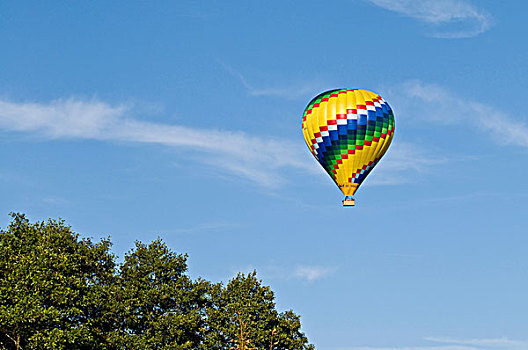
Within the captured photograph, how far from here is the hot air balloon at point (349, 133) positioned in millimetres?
83000

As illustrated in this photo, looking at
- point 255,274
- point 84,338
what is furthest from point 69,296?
point 255,274

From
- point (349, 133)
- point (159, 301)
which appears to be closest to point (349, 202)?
point (349, 133)

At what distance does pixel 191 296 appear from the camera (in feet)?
281

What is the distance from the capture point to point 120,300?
8388 cm

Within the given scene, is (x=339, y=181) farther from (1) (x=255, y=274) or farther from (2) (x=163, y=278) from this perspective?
(2) (x=163, y=278)

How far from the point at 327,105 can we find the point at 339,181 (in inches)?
294

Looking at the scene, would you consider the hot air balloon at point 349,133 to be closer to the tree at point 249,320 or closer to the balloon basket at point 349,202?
the balloon basket at point 349,202

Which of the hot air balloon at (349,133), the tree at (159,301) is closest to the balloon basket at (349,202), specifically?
the hot air balloon at (349,133)

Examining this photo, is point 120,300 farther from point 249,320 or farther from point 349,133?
point 349,133

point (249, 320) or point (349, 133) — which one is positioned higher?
point (349, 133)

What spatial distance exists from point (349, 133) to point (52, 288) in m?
30.7

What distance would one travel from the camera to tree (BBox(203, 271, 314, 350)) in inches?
3317

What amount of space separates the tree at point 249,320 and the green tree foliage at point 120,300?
10 cm

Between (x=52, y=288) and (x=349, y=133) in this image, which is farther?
(x=349, y=133)
